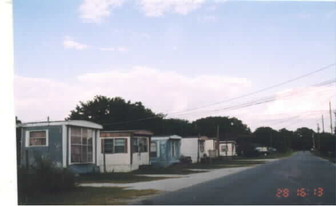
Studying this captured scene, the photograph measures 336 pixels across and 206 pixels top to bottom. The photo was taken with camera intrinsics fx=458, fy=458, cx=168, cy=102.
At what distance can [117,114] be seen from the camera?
10.5 meters

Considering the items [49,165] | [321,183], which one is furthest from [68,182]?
[321,183]

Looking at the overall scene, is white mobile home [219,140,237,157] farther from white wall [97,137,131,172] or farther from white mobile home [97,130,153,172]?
white wall [97,137,131,172]

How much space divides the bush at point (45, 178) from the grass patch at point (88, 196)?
152 mm

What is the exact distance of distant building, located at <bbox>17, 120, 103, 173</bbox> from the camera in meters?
10.7

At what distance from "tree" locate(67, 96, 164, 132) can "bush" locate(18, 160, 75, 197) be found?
4.90 ft

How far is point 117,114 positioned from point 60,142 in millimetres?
1877

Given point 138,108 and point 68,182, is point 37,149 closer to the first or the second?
point 68,182

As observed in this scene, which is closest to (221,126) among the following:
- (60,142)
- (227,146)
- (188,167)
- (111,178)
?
(111,178)

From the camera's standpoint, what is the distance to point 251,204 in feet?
31.1

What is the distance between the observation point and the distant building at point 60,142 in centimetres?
1066

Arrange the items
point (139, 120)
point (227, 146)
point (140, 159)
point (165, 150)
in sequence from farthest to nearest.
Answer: point (227, 146)
point (140, 159)
point (165, 150)
point (139, 120)

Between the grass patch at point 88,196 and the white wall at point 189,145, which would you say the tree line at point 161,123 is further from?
the grass patch at point 88,196
